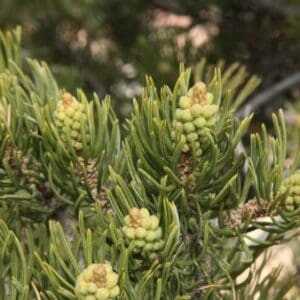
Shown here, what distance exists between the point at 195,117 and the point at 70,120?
0.09 m

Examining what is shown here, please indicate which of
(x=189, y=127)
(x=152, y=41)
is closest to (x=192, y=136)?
(x=189, y=127)

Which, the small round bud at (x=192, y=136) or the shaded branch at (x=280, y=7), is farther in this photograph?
the shaded branch at (x=280, y=7)

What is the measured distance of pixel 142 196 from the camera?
43 centimetres

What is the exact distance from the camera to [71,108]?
1.48ft

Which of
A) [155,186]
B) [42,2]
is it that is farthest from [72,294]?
[42,2]

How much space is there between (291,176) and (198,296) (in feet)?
0.32

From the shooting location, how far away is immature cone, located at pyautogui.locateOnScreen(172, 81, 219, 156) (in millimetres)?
407

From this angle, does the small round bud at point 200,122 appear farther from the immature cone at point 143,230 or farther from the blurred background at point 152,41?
the blurred background at point 152,41

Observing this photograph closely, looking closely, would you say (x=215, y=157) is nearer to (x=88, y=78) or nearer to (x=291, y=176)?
Answer: (x=291, y=176)

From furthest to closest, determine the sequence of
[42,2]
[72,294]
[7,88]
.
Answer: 1. [42,2]
2. [7,88]
3. [72,294]

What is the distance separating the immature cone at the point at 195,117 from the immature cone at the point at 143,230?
48 millimetres

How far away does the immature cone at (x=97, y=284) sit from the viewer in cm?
37

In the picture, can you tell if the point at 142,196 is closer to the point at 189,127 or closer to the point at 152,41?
the point at 189,127

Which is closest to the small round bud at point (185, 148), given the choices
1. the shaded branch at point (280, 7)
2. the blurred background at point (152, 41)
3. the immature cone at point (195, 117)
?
the immature cone at point (195, 117)
